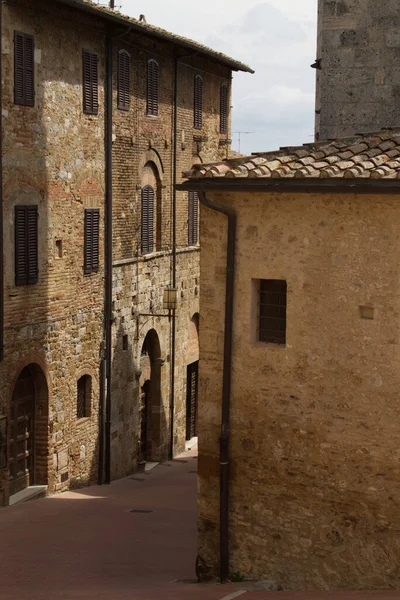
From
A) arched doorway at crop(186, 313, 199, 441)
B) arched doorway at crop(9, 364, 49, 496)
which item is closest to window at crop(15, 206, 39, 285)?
arched doorway at crop(9, 364, 49, 496)

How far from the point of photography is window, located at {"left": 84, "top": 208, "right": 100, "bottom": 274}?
814 inches

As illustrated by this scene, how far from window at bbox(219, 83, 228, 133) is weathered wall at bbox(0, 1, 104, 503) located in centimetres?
900

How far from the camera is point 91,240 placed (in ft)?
68.8

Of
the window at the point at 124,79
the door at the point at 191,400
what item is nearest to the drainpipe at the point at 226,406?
the window at the point at 124,79

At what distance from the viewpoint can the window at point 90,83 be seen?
2039 cm

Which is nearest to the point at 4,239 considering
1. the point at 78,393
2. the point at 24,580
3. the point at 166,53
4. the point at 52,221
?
the point at 52,221

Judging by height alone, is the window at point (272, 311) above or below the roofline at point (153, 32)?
below

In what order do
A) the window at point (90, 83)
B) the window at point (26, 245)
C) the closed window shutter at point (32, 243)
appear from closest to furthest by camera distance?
the window at point (26, 245) → the closed window shutter at point (32, 243) → the window at point (90, 83)

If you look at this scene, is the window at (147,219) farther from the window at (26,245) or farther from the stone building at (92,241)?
the window at (26,245)

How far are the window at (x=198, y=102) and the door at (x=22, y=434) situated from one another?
35.1ft

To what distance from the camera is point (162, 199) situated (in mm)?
25438

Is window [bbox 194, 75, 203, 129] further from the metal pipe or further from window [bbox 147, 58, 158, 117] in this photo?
the metal pipe

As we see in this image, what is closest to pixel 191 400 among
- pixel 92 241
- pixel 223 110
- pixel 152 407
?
pixel 152 407

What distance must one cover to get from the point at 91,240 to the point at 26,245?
9.26 ft
